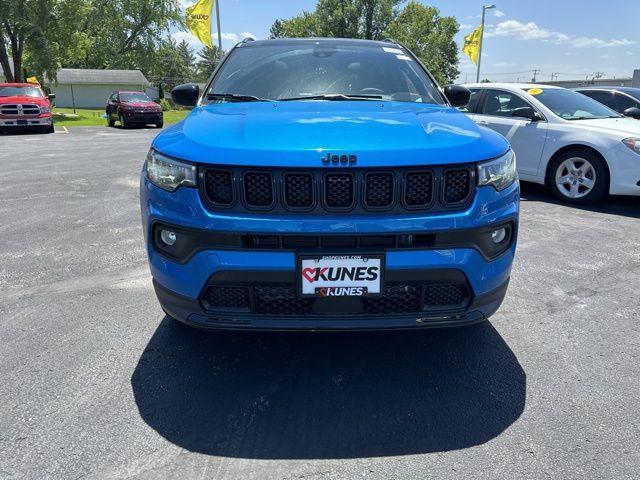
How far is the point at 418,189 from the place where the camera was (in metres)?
2.16

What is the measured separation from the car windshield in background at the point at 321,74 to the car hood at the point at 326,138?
0.59m

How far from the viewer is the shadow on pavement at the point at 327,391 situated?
2125 millimetres

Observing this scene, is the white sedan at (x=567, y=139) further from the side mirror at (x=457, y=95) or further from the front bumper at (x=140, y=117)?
the front bumper at (x=140, y=117)

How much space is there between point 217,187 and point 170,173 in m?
0.25

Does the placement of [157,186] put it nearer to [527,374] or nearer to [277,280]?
[277,280]

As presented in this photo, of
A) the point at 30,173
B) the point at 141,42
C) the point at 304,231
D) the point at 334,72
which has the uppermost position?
the point at 141,42

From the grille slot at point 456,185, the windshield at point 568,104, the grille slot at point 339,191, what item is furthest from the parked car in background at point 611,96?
the grille slot at point 339,191

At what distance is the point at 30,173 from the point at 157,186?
8.07 metres

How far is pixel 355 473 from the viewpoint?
1932 millimetres

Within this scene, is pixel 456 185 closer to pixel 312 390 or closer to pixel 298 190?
pixel 298 190

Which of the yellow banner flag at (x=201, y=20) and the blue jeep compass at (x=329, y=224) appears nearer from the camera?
the blue jeep compass at (x=329, y=224)

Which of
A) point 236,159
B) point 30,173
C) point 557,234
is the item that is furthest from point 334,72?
point 30,173

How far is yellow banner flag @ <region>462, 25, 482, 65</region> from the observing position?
103 ft

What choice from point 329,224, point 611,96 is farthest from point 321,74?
point 611,96
